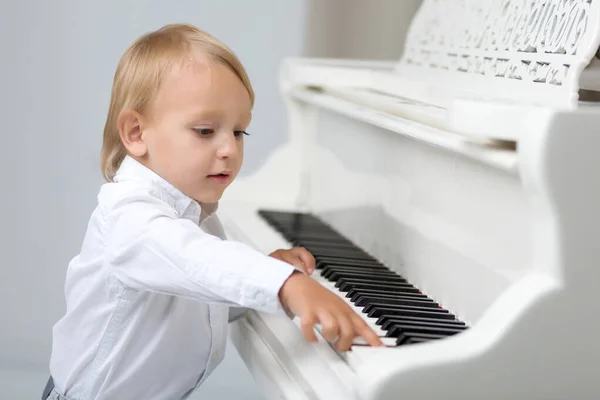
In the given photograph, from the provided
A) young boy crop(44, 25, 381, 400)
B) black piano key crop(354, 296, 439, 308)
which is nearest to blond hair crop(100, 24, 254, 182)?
young boy crop(44, 25, 381, 400)

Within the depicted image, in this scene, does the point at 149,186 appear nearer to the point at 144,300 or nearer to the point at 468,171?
the point at 144,300

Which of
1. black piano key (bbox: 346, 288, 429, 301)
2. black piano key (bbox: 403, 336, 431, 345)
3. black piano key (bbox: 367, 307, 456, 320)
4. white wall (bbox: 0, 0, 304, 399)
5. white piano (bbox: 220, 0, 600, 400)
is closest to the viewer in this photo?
white piano (bbox: 220, 0, 600, 400)

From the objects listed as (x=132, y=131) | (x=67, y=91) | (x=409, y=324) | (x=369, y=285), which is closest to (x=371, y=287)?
(x=369, y=285)

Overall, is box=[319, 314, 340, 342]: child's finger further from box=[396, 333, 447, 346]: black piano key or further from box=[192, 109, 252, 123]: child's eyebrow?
box=[192, 109, 252, 123]: child's eyebrow

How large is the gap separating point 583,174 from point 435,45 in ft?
3.39

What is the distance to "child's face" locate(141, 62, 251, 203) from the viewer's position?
150 cm

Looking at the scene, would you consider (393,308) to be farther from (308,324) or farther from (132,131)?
(132,131)

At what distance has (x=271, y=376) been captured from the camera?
145 cm

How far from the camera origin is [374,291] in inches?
57.9

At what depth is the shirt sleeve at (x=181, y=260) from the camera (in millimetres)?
1243

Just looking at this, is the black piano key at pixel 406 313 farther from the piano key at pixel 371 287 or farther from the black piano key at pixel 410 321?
the piano key at pixel 371 287

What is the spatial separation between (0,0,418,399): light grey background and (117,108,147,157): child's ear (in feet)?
6.45

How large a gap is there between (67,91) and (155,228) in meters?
2.27

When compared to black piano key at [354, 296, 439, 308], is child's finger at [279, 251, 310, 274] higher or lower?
lower
